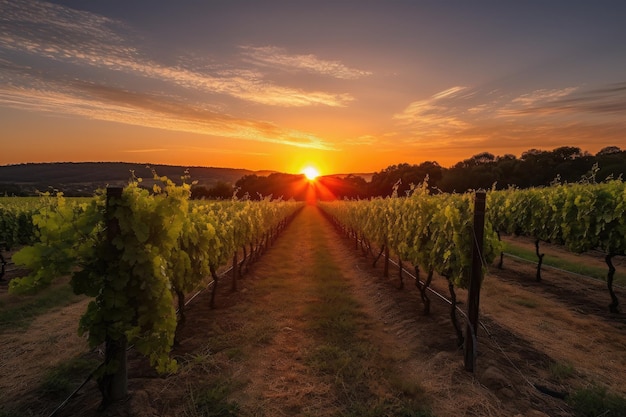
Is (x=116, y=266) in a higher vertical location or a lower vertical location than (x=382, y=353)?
higher

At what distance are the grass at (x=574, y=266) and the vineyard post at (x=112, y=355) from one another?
1129cm

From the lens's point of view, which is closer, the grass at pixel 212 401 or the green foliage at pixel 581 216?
the grass at pixel 212 401

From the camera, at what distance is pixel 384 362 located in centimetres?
701

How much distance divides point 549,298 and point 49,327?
1376 cm

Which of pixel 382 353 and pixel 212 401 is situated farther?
pixel 382 353

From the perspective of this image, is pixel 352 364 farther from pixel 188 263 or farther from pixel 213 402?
pixel 188 263

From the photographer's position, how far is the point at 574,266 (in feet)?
49.9

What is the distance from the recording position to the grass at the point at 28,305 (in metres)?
9.28

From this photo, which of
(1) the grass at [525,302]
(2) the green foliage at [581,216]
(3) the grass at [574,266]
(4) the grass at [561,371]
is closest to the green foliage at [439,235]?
(4) the grass at [561,371]

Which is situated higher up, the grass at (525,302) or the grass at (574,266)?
the grass at (574,266)

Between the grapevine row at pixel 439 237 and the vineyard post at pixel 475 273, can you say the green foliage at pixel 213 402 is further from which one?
the grapevine row at pixel 439 237

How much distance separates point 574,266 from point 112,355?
1678 cm

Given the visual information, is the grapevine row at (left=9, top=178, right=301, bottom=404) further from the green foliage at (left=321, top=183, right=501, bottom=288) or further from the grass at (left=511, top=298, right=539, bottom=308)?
the grass at (left=511, top=298, right=539, bottom=308)

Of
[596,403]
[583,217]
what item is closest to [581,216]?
[583,217]
